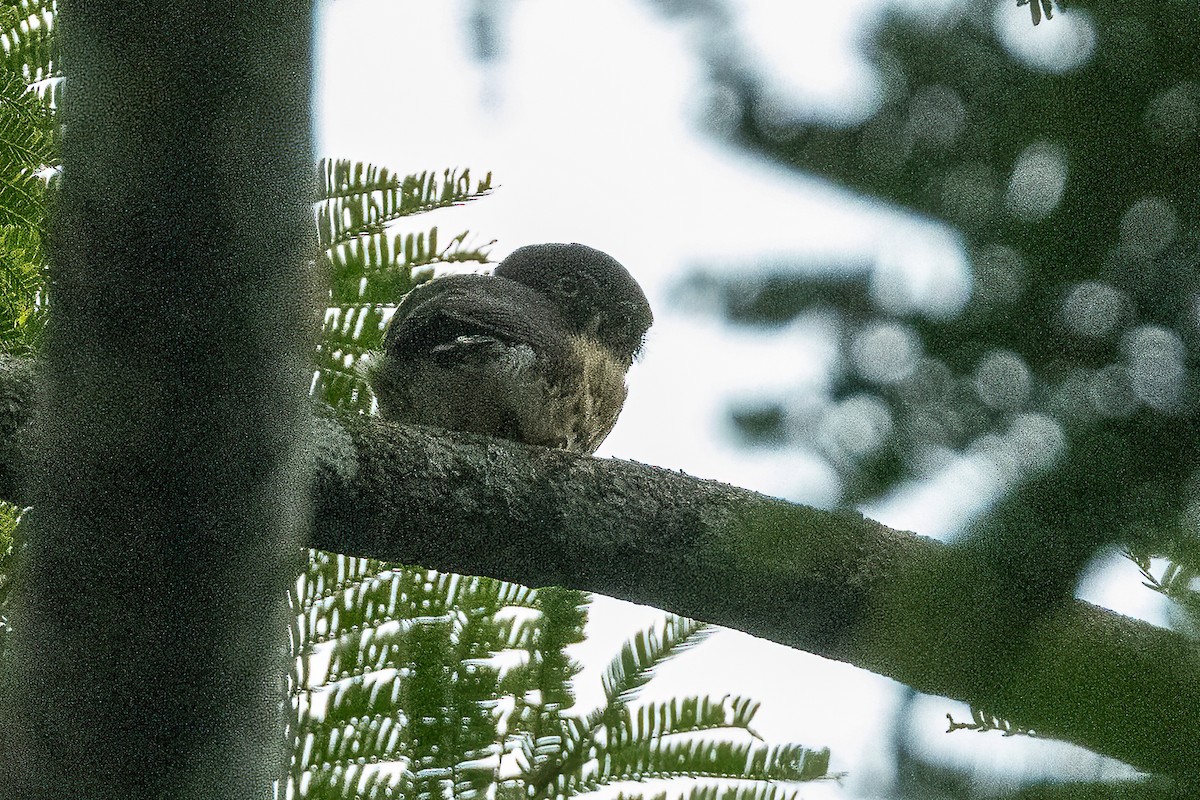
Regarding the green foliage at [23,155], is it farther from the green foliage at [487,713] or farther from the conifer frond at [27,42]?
the green foliage at [487,713]

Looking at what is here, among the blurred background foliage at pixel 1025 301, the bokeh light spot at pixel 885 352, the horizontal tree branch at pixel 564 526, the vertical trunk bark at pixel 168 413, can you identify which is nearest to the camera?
the blurred background foliage at pixel 1025 301

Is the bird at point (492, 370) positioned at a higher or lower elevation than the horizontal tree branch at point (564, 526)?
higher

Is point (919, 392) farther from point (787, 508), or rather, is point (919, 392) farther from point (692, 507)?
point (692, 507)

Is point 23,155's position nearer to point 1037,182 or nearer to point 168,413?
point 168,413

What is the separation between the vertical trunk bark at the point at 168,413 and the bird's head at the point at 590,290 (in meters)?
3.05

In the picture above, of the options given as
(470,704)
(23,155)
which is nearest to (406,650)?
(470,704)

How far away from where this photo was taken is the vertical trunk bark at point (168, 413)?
1315mm

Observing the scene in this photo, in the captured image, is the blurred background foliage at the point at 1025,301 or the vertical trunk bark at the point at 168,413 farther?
the vertical trunk bark at the point at 168,413

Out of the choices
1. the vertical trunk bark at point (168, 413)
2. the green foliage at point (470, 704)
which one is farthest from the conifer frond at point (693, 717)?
the vertical trunk bark at point (168, 413)

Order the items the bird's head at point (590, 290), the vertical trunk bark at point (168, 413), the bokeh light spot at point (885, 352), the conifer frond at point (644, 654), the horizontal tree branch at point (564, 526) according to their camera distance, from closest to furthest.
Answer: the bokeh light spot at point (885, 352)
the vertical trunk bark at point (168, 413)
the horizontal tree branch at point (564, 526)
the conifer frond at point (644, 654)
the bird's head at point (590, 290)

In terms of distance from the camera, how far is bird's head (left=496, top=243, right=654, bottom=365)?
464 cm

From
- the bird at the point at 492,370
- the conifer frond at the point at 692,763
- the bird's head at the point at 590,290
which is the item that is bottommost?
the conifer frond at the point at 692,763

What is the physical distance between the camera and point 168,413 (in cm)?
145

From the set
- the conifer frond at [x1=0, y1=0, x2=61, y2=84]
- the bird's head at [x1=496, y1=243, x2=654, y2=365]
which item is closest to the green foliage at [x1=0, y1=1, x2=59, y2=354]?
the conifer frond at [x1=0, y1=0, x2=61, y2=84]
